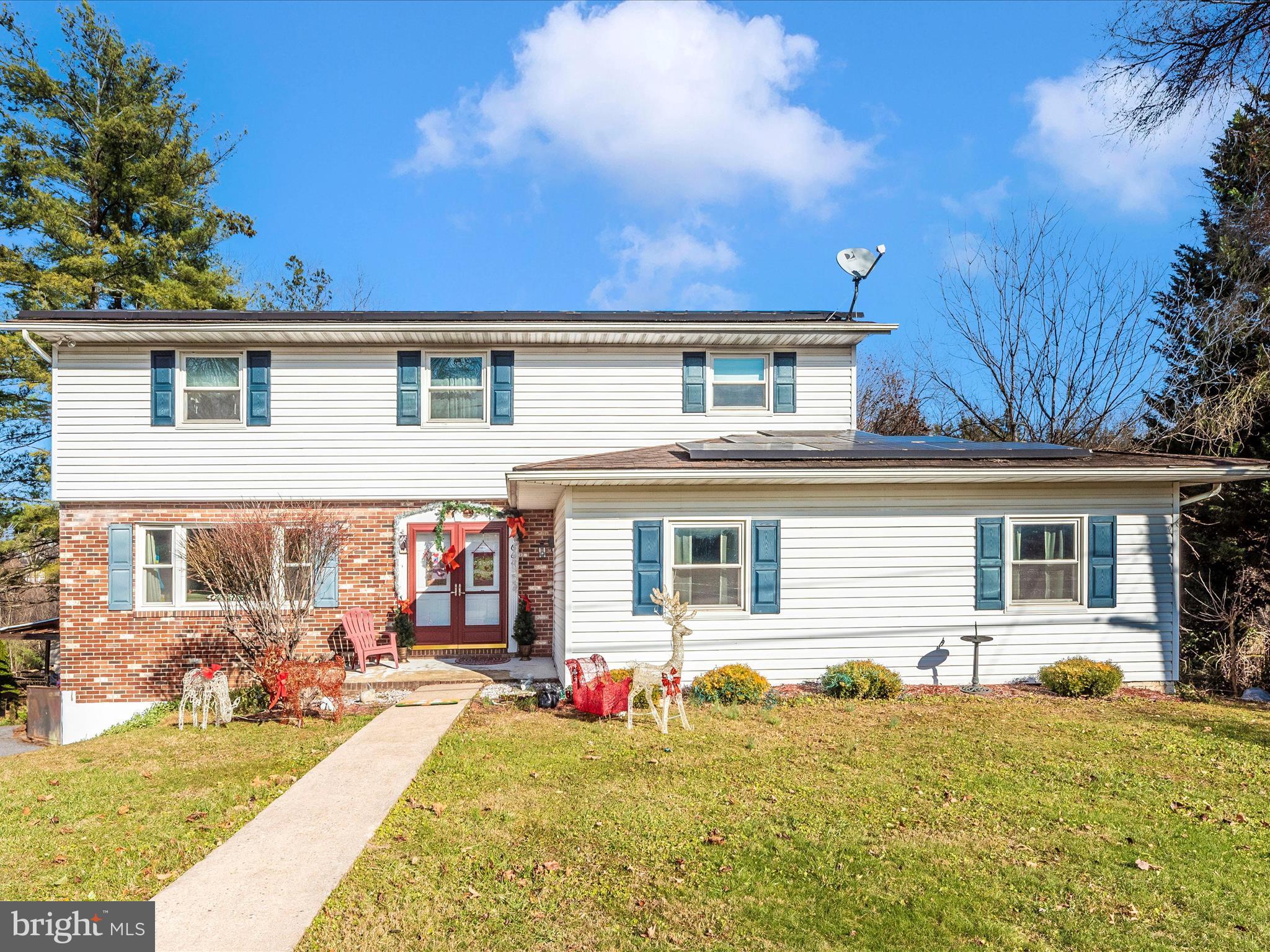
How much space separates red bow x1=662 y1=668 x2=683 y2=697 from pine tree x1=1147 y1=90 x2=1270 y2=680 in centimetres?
922

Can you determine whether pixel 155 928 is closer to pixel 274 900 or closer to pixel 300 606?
pixel 274 900

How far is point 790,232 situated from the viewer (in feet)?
64.0

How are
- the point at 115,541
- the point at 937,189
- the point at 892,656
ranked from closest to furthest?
the point at 892,656
the point at 115,541
the point at 937,189

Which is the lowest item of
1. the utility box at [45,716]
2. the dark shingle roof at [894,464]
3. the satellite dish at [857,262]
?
the utility box at [45,716]

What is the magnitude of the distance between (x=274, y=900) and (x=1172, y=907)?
16.6 feet

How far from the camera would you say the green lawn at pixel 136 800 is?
468 centimetres

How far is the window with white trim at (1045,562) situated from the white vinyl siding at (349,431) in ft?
12.7

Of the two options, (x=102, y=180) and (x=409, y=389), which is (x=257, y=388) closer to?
(x=409, y=389)

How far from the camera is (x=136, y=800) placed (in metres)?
6.35

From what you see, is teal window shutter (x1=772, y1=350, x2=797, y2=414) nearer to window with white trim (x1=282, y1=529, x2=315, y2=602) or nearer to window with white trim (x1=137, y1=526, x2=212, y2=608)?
window with white trim (x1=282, y1=529, x2=315, y2=602)

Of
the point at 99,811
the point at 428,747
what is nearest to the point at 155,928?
the point at 99,811

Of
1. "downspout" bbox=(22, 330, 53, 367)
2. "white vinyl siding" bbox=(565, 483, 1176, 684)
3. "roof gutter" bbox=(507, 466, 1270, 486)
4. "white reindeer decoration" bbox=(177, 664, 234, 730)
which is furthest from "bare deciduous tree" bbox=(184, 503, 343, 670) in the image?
"white vinyl siding" bbox=(565, 483, 1176, 684)

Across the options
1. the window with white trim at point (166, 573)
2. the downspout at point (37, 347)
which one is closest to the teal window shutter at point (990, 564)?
the window with white trim at point (166, 573)

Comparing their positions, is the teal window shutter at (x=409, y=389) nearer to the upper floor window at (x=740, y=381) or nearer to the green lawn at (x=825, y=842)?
the upper floor window at (x=740, y=381)
